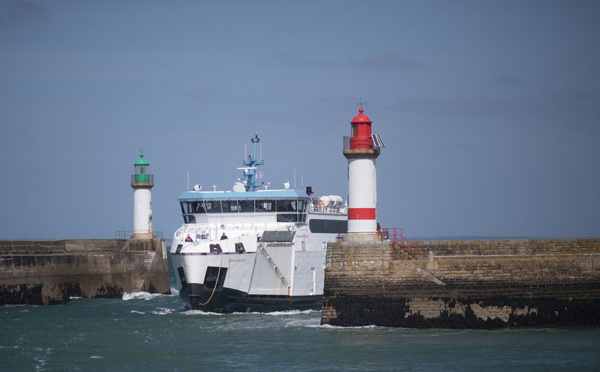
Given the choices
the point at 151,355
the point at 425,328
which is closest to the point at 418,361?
the point at 425,328

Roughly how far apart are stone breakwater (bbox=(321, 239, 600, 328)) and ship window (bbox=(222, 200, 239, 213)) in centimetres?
947

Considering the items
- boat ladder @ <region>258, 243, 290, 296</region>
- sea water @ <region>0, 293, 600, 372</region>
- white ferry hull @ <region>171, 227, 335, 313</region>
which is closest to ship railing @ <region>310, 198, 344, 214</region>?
white ferry hull @ <region>171, 227, 335, 313</region>

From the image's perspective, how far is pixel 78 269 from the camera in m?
46.7

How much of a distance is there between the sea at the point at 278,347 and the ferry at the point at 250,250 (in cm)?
124

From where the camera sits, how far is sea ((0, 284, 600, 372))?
2480cm

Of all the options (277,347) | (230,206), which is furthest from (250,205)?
(277,347)

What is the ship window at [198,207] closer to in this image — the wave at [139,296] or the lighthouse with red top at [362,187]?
the lighthouse with red top at [362,187]

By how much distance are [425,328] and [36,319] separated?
16613 millimetres

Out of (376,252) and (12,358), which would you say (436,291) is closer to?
(376,252)

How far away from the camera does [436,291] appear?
94.7 feet

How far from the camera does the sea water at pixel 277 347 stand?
2480 centimetres

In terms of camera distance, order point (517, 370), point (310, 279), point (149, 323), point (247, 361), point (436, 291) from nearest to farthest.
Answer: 1. point (517, 370)
2. point (247, 361)
3. point (436, 291)
4. point (149, 323)
5. point (310, 279)

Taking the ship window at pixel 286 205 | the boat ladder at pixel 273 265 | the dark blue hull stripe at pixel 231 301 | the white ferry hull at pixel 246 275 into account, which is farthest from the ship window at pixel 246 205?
the dark blue hull stripe at pixel 231 301

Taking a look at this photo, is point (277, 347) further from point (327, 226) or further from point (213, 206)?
point (327, 226)
